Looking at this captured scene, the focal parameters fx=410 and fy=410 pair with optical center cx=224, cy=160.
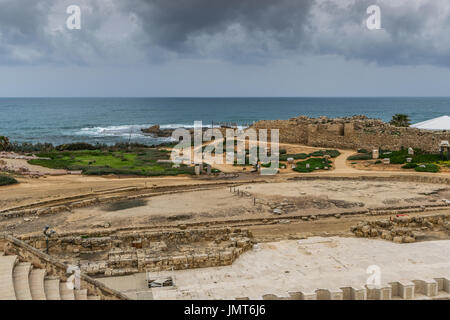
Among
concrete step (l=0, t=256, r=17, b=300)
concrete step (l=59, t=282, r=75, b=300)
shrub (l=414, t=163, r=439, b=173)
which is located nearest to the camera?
concrete step (l=0, t=256, r=17, b=300)

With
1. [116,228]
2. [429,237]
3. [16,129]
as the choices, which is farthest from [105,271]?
[16,129]

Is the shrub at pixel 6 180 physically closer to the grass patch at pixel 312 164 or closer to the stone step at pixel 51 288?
the stone step at pixel 51 288

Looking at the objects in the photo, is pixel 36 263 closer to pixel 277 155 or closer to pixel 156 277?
pixel 156 277

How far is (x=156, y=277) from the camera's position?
40.7 ft

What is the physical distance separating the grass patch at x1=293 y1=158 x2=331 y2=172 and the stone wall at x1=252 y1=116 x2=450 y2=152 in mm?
7406

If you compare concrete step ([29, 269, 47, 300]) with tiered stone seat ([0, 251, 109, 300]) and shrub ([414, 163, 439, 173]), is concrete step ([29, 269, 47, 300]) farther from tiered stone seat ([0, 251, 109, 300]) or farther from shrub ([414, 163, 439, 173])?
shrub ([414, 163, 439, 173])

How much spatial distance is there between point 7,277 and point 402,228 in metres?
14.0

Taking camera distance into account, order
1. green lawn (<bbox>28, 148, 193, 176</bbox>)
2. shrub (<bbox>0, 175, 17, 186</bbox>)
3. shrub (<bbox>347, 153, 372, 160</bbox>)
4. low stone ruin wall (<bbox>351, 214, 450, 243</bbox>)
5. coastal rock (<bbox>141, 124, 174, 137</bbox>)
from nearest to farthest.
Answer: low stone ruin wall (<bbox>351, 214, 450, 243</bbox>)
shrub (<bbox>0, 175, 17, 186</bbox>)
green lawn (<bbox>28, 148, 193, 176</bbox>)
shrub (<bbox>347, 153, 372, 160</bbox>)
coastal rock (<bbox>141, 124, 174, 137</bbox>)

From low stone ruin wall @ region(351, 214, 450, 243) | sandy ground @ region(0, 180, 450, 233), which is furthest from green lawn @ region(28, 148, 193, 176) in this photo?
low stone ruin wall @ region(351, 214, 450, 243)

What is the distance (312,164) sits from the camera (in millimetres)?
33375

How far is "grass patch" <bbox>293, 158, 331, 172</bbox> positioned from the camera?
31.6 metres

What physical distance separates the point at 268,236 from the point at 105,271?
6.65 m
